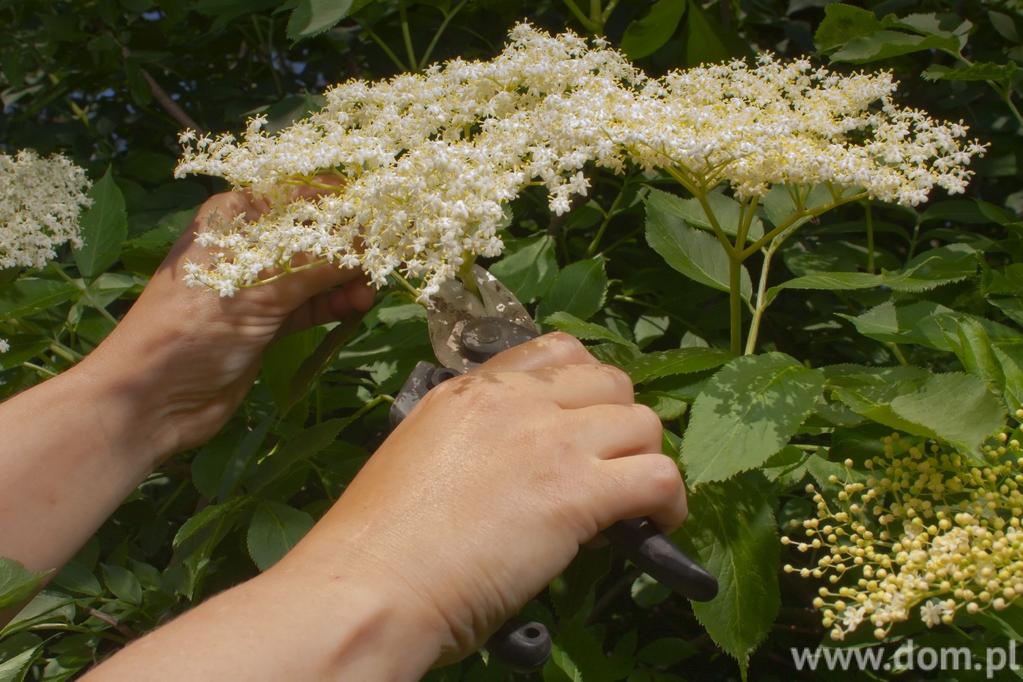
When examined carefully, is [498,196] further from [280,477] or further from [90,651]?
[90,651]

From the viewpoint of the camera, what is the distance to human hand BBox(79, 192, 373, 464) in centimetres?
135

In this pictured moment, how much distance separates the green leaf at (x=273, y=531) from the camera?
1.28 m

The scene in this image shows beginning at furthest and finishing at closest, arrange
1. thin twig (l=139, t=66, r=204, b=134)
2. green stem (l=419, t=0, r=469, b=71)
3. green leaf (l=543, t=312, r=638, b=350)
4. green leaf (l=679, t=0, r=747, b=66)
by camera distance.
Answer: thin twig (l=139, t=66, r=204, b=134)
green stem (l=419, t=0, r=469, b=71)
green leaf (l=679, t=0, r=747, b=66)
green leaf (l=543, t=312, r=638, b=350)

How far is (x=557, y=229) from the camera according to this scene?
181 centimetres

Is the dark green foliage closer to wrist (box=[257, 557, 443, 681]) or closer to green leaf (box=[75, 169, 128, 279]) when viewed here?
green leaf (box=[75, 169, 128, 279])

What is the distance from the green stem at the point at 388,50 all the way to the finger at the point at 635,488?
109cm

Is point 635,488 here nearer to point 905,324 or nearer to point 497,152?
point 497,152

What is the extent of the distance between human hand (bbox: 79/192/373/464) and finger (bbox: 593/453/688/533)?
53 cm

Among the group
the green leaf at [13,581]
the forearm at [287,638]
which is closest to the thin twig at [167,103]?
the green leaf at [13,581]

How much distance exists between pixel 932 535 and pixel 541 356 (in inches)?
18.2

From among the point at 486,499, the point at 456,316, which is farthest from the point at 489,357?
the point at 486,499

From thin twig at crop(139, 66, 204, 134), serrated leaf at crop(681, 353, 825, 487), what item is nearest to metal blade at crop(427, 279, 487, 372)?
serrated leaf at crop(681, 353, 825, 487)

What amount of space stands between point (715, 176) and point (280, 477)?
0.73 metres

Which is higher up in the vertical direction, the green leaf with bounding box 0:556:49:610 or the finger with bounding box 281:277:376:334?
the finger with bounding box 281:277:376:334
